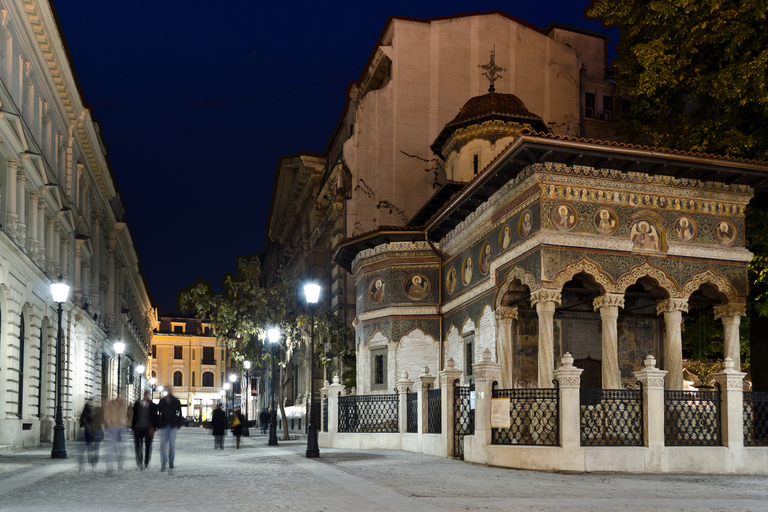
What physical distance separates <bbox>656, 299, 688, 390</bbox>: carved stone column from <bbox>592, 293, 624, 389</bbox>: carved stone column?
1440 mm

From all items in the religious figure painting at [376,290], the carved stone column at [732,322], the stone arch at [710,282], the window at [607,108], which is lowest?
the carved stone column at [732,322]

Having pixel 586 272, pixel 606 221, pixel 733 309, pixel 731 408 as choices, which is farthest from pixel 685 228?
pixel 731 408

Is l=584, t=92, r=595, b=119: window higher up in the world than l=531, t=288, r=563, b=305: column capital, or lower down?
higher up

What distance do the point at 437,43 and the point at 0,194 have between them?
20.9 metres

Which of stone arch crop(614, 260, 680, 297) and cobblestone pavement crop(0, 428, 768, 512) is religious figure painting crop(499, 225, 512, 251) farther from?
cobblestone pavement crop(0, 428, 768, 512)

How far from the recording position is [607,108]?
39.9 meters

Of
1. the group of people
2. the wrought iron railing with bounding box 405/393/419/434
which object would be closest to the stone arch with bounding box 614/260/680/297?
the wrought iron railing with bounding box 405/393/419/434

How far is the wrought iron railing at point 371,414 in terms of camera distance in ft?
80.7

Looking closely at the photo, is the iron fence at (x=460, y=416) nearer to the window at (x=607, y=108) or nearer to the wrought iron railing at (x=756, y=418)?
the wrought iron railing at (x=756, y=418)

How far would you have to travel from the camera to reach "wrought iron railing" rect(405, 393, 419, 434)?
76.3ft

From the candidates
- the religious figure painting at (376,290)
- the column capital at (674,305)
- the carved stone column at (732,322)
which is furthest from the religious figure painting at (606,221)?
the religious figure painting at (376,290)

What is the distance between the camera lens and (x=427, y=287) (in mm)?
28828

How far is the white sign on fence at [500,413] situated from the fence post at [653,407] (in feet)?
8.91

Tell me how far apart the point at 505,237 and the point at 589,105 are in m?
20.0
